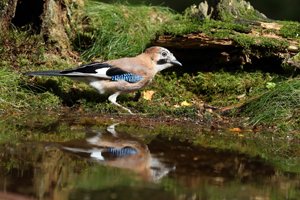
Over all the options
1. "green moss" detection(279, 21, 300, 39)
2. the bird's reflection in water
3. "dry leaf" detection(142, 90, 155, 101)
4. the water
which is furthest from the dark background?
the bird's reflection in water

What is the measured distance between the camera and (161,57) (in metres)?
9.77

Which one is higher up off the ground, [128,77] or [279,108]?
[128,77]

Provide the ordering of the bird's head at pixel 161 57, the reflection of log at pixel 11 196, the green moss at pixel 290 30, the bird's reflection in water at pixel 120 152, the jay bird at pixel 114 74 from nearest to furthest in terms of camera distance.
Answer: the reflection of log at pixel 11 196, the bird's reflection in water at pixel 120 152, the jay bird at pixel 114 74, the bird's head at pixel 161 57, the green moss at pixel 290 30

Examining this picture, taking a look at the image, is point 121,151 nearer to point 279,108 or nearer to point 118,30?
point 279,108

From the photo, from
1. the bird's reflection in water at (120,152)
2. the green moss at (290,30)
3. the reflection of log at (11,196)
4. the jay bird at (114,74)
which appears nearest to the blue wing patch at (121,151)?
the bird's reflection in water at (120,152)

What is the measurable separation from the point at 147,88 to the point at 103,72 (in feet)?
3.21

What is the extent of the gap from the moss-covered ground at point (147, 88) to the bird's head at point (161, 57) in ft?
1.33

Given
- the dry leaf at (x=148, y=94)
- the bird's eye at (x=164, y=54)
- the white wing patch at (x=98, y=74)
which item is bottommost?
the dry leaf at (x=148, y=94)

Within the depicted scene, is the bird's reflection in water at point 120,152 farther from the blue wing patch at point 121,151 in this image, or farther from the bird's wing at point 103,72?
the bird's wing at point 103,72

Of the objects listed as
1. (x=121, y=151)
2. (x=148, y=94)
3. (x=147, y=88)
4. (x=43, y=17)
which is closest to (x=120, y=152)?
(x=121, y=151)

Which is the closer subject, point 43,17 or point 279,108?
point 279,108

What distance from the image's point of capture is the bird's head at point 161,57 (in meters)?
9.72

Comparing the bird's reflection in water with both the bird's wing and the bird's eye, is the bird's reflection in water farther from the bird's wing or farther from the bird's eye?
the bird's eye

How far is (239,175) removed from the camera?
6738mm
